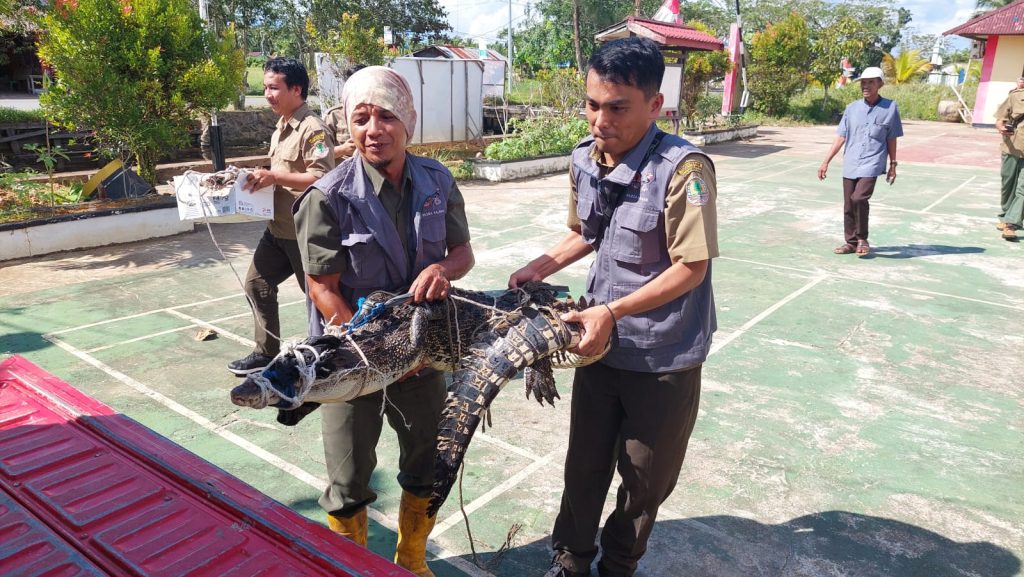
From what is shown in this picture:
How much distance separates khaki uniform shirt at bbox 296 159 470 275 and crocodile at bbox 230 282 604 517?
0.18m

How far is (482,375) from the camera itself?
2.06 metres

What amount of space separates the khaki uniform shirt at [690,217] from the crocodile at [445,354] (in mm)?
379

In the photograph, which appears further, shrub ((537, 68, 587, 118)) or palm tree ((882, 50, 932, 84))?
palm tree ((882, 50, 932, 84))

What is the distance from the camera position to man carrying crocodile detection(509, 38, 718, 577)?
2076 mm

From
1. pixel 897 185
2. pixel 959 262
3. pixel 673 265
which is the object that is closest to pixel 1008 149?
pixel 959 262

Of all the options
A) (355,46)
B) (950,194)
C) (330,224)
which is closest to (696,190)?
(330,224)

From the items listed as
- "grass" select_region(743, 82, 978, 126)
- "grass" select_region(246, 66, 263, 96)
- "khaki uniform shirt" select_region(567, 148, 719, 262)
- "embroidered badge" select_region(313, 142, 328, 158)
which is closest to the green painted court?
"embroidered badge" select_region(313, 142, 328, 158)

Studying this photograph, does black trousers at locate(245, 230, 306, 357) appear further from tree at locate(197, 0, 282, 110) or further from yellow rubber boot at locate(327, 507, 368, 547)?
tree at locate(197, 0, 282, 110)

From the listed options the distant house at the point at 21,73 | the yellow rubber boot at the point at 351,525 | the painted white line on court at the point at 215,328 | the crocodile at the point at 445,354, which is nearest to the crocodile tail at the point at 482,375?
the crocodile at the point at 445,354

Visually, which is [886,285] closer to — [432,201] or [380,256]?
[432,201]

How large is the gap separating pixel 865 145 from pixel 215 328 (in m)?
6.23

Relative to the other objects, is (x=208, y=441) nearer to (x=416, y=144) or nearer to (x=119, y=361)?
(x=119, y=361)

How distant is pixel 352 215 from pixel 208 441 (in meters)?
2.03

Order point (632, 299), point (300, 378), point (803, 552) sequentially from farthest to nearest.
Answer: point (803, 552)
point (632, 299)
point (300, 378)
